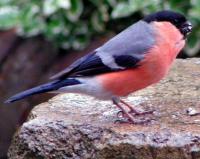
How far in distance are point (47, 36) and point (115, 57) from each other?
9.35 feet

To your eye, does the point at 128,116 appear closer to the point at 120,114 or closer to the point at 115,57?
the point at 120,114

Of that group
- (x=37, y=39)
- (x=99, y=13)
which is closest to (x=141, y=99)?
(x=99, y=13)

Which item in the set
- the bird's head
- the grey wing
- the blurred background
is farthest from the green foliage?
the grey wing

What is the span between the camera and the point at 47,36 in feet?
21.5

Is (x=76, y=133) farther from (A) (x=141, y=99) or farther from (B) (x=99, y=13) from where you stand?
(B) (x=99, y=13)

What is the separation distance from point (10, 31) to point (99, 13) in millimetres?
1091

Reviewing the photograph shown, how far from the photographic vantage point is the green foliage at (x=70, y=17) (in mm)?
6176

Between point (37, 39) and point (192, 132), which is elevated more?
point (192, 132)

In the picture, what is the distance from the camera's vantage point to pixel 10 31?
23.4 ft

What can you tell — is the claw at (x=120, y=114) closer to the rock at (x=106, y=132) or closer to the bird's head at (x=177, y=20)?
the rock at (x=106, y=132)

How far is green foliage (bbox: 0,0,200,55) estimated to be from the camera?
20.3ft

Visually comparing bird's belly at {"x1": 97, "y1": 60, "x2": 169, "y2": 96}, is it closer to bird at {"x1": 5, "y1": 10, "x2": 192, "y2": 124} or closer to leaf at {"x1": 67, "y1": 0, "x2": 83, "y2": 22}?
bird at {"x1": 5, "y1": 10, "x2": 192, "y2": 124}

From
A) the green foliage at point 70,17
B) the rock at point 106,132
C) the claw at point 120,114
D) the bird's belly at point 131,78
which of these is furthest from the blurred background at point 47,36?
the bird's belly at point 131,78

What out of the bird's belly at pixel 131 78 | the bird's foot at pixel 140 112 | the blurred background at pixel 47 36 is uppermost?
the bird's belly at pixel 131 78
